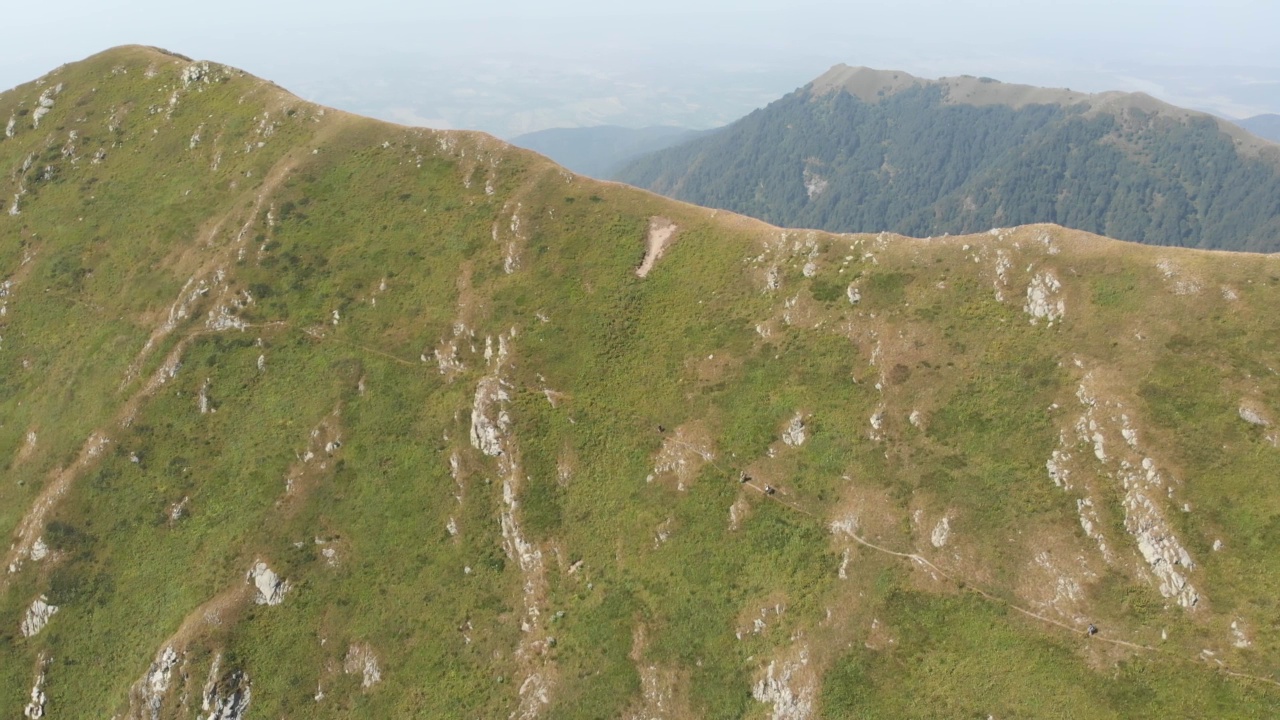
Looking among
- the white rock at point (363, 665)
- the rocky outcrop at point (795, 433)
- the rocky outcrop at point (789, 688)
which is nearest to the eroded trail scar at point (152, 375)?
the white rock at point (363, 665)

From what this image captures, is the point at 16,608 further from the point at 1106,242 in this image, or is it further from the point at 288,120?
the point at 1106,242

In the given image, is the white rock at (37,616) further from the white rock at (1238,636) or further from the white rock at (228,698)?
the white rock at (1238,636)

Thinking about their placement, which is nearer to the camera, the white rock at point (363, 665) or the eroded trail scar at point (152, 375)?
the white rock at point (363, 665)

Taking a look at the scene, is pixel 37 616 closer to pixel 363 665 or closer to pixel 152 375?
pixel 152 375

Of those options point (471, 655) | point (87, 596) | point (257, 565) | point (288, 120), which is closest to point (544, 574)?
point (471, 655)

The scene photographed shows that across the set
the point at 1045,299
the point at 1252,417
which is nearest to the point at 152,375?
the point at 1045,299

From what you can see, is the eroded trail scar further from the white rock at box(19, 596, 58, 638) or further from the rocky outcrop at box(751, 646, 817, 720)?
the rocky outcrop at box(751, 646, 817, 720)
